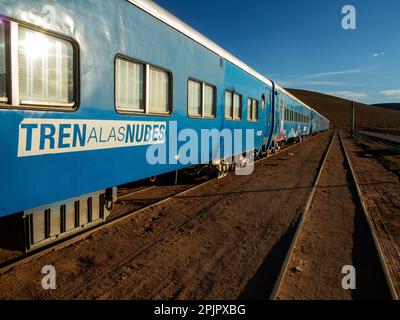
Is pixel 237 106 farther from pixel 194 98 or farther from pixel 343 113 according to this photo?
pixel 343 113

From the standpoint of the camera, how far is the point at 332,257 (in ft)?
16.6

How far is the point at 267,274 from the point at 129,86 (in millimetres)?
3182

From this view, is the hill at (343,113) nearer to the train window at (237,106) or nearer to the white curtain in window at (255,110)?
the white curtain in window at (255,110)

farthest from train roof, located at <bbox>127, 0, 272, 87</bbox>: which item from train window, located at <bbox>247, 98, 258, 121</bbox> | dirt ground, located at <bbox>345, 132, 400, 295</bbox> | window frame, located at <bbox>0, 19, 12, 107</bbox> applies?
dirt ground, located at <bbox>345, 132, 400, 295</bbox>

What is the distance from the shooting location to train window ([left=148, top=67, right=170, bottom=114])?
5.80 meters

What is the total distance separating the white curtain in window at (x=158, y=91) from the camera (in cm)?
580

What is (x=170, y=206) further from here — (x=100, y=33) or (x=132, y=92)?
(x=100, y=33)

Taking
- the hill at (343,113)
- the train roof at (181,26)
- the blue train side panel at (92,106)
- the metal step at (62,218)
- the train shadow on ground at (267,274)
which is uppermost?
the hill at (343,113)

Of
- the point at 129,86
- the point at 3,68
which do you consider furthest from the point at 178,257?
the point at 3,68

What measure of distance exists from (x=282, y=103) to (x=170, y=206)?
13.2 m

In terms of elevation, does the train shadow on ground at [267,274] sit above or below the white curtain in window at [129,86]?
below

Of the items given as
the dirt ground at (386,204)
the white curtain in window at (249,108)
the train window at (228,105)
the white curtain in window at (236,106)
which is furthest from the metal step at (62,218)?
the white curtain in window at (249,108)

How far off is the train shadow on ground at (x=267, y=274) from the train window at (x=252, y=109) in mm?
6929

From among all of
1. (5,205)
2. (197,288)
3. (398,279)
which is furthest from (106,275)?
(398,279)
